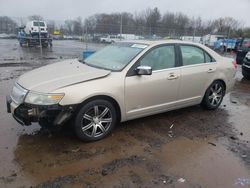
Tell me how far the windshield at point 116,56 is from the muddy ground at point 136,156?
1.17 m

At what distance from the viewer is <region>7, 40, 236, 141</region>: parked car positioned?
3410 mm

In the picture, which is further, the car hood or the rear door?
the rear door

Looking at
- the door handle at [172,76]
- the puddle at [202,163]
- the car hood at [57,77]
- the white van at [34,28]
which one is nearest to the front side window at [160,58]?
the door handle at [172,76]

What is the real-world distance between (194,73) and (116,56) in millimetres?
1609

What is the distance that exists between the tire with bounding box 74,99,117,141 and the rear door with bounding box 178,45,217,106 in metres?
1.61

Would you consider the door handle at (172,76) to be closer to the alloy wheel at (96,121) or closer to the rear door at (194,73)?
the rear door at (194,73)

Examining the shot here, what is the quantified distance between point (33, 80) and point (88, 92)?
0.94 m

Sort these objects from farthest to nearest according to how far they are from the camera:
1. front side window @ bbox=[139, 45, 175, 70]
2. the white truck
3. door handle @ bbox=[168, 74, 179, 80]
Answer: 1. the white truck
2. door handle @ bbox=[168, 74, 179, 80]
3. front side window @ bbox=[139, 45, 175, 70]

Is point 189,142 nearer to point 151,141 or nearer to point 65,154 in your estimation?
point 151,141

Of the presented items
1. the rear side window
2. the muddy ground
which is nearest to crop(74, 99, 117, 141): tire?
the muddy ground

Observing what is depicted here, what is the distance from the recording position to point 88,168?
10.3ft

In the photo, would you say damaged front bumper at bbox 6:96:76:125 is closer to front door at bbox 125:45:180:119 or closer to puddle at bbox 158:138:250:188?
front door at bbox 125:45:180:119

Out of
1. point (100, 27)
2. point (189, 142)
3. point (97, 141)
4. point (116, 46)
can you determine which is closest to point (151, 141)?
point (189, 142)

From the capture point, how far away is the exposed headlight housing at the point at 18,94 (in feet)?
11.4
